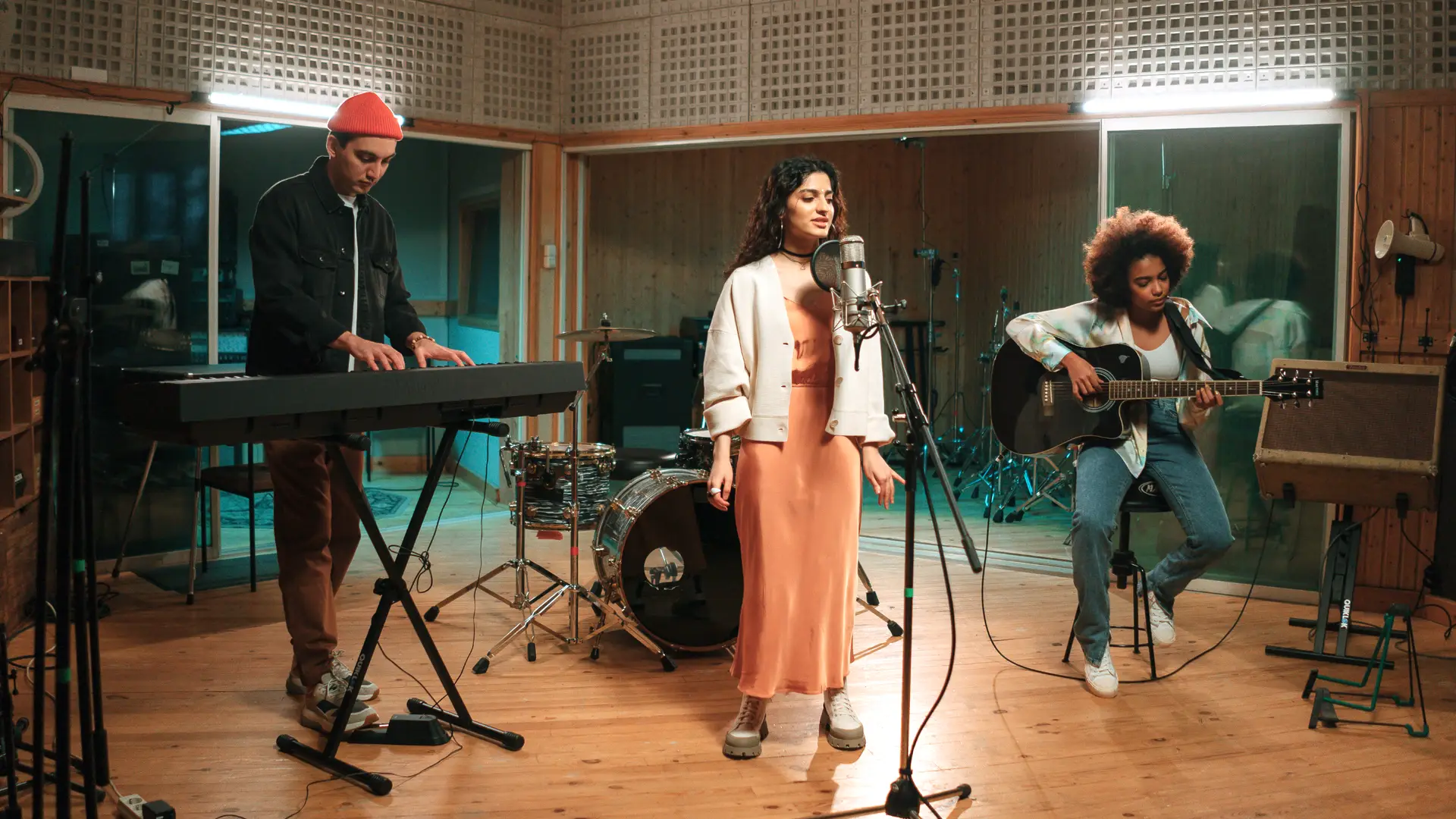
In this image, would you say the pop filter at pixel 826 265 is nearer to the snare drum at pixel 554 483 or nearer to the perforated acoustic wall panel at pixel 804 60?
the snare drum at pixel 554 483

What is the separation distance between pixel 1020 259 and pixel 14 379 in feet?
22.1

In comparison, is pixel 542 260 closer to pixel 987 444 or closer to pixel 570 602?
pixel 570 602

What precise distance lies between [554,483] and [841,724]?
5.01 ft

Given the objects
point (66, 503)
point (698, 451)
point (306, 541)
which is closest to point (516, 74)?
point (698, 451)

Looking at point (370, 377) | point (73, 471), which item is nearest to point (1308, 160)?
point (370, 377)

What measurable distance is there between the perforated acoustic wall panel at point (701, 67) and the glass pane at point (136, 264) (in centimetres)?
229

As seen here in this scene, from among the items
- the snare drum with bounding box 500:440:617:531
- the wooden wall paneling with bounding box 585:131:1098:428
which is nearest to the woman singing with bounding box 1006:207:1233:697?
the snare drum with bounding box 500:440:617:531

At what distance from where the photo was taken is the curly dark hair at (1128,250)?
13.3 ft

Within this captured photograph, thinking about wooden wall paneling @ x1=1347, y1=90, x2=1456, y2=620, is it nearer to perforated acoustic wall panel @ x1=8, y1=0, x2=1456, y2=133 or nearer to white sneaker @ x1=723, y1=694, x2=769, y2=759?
perforated acoustic wall panel @ x1=8, y1=0, x2=1456, y2=133

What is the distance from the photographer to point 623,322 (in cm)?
920

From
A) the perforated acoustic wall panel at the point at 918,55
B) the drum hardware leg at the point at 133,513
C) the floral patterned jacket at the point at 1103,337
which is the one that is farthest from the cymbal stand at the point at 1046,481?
the drum hardware leg at the point at 133,513

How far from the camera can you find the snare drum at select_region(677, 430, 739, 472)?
4215 millimetres

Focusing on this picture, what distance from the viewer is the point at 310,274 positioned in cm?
329

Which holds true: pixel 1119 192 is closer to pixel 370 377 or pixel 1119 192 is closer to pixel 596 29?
pixel 596 29
